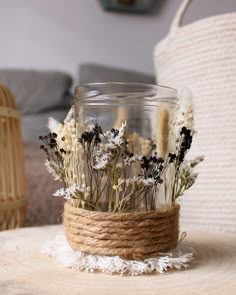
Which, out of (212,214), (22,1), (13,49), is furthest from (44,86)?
(212,214)

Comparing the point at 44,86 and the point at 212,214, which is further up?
the point at 44,86

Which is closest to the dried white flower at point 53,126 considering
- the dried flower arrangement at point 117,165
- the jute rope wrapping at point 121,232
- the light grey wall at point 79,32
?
the dried flower arrangement at point 117,165

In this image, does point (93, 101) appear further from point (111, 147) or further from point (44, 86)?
point (44, 86)

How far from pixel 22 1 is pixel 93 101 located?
1.72 meters

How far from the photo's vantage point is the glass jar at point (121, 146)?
485 millimetres

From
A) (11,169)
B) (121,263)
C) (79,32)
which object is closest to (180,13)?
(11,169)

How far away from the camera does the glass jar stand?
1.59 ft

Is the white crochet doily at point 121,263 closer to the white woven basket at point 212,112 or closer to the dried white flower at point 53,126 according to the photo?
the dried white flower at point 53,126

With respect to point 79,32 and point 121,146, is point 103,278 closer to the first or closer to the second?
point 121,146

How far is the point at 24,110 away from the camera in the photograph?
1.81m

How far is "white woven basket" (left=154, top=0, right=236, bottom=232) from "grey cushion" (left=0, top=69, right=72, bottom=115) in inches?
42.8

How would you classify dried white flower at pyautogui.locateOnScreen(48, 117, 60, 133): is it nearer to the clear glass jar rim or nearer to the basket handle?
the clear glass jar rim

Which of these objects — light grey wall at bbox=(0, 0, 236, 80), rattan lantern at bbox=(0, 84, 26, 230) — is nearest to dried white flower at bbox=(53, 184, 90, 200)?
rattan lantern at bbox=(0, 84, 26, 230)

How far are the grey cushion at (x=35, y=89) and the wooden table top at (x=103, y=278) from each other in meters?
1.30
